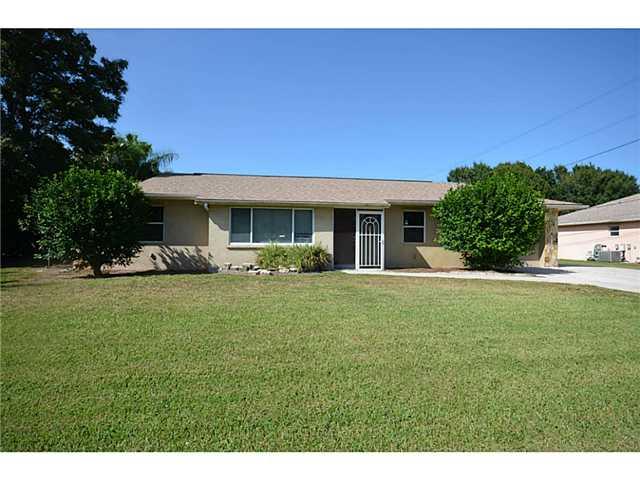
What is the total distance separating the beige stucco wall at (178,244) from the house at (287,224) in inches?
1.4

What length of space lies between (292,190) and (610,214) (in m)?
25.1

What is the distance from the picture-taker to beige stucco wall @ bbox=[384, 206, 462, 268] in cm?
1459

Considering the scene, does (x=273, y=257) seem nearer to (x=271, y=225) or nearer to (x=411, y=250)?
(x=271, y=225)

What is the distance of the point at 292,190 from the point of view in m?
14.5

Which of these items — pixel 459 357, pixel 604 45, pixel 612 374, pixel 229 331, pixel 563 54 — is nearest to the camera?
pixel 612 374

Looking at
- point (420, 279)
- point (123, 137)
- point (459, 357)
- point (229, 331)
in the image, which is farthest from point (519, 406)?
point (123, 137)

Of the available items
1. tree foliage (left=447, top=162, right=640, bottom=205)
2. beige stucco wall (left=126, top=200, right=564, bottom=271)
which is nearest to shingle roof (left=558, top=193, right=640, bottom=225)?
tree foliage (left=447, top=162, right=640, bottom=205)

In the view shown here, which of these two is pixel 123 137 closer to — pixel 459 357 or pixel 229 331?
pixel 229 331

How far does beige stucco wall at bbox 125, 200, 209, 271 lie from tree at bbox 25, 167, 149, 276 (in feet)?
6.30

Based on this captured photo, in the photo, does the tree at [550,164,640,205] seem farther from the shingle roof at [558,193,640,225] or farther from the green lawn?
the green lawn

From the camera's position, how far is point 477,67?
10484 mm

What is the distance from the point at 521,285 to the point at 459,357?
23.7ft

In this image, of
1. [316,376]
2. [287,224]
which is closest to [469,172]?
[287,224]

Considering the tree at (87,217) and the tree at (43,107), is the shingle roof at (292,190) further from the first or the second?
the tree at (43,107)
